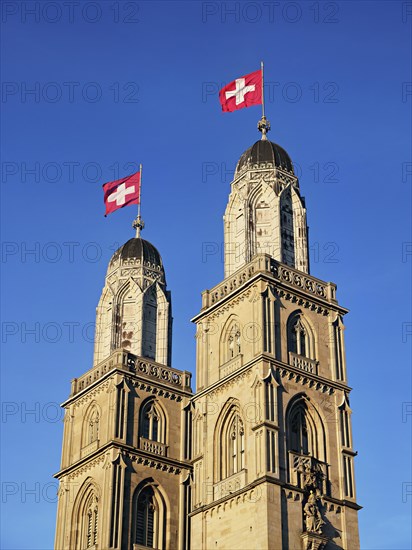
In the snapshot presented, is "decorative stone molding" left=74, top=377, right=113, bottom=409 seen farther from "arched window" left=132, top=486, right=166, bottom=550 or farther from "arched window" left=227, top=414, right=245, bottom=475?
"arched window" left=227, top=414, right=245, bottom=475

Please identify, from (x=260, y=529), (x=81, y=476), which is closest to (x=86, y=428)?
(x=81, y=476)

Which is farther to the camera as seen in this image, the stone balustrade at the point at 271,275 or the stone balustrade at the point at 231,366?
the stone balustrade at the point at 271,275

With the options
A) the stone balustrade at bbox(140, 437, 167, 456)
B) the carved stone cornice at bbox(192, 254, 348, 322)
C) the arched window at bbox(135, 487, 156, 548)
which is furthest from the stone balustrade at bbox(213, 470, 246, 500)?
the carved stone cornice at bbox(192, 254, 348, 322)

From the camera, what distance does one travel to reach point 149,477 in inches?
2362

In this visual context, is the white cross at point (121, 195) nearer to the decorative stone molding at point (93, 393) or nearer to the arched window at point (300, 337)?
the decorative stone molding at point (93, 393)

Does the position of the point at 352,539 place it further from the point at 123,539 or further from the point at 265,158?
the point at 265,158

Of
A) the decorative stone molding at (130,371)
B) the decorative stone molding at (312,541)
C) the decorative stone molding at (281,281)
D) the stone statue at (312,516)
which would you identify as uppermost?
the decorative stone molding at (281,281)

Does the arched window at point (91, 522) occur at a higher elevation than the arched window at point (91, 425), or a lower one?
lower

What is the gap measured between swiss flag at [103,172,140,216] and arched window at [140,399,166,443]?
1390 centimetres

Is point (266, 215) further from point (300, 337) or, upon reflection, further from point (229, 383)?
point (229, 383)

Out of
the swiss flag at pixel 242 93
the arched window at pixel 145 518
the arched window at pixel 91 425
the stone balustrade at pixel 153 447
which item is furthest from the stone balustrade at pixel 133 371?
the swiss flag at pixel 242 93

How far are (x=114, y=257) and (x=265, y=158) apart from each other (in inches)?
572

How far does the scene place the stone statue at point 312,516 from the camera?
49.1 meters

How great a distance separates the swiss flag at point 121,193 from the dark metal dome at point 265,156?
9324 millimetres
